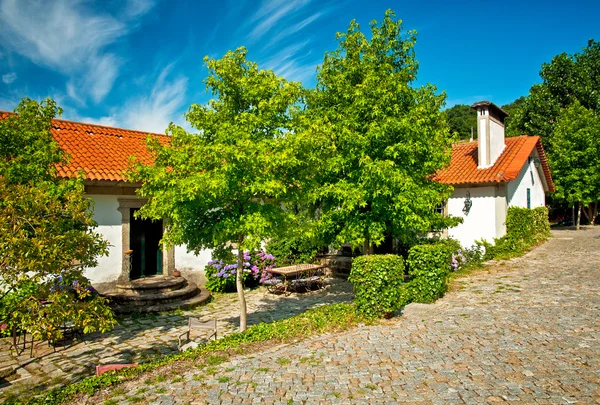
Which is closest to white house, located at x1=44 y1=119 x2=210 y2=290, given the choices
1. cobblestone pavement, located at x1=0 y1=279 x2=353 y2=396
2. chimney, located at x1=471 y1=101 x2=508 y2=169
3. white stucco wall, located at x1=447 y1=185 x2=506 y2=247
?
cobblestone pavement, located at x1=0 y1=279 x2=353 y2=396

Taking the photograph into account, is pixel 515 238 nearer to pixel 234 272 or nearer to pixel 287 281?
pixel 287 281

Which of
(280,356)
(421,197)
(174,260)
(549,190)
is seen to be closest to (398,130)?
(421,197)

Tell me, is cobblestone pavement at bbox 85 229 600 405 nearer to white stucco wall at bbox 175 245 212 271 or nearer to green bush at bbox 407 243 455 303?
green bush at bbox 407 243 455 303

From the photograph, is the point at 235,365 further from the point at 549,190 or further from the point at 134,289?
the point at 549,190

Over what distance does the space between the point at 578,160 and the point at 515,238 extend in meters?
13.2

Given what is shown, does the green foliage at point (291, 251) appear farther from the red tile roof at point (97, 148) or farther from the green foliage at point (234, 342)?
the green foliage at point (234, 342)

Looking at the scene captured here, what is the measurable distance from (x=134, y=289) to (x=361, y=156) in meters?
7.95

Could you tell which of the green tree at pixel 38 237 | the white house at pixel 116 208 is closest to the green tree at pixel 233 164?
the green tree at pixel 38 237

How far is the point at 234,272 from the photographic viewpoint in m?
13.8

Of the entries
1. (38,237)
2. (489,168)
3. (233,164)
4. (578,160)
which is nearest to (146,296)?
(38,237)

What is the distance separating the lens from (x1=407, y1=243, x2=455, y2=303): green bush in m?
10.0

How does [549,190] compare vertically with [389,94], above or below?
below

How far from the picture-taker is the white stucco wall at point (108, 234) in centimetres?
1216

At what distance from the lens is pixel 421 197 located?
9.99 metres
